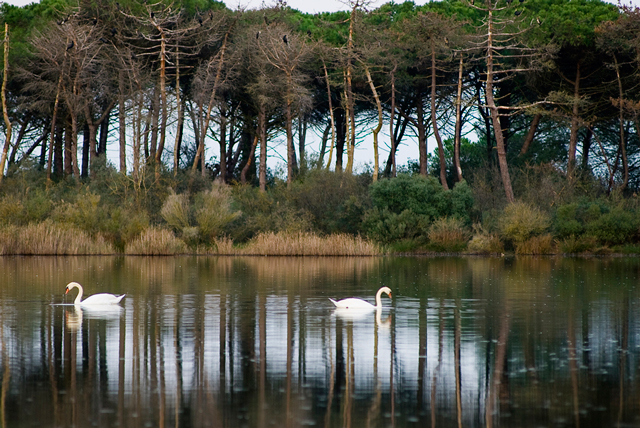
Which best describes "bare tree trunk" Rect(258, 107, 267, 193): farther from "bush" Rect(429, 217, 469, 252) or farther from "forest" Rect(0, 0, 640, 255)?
"bush" Rect(429, 217, 469, 252)

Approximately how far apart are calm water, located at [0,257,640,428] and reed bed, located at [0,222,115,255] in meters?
16.0

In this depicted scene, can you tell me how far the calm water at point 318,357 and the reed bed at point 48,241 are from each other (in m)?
16.0

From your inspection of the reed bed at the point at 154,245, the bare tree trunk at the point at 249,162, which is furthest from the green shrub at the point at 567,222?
the bare tree trunk at the point at 249,162

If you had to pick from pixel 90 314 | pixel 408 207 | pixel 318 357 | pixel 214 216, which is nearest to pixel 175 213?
pixel 214 216

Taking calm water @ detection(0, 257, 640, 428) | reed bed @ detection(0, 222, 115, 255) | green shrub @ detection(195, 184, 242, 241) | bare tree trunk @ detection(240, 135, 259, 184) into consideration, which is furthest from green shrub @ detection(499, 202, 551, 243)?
bare tree trunk @ detection(240, 135, 259, 184)

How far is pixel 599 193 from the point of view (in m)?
49.1

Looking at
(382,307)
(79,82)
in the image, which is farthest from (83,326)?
(79,82)

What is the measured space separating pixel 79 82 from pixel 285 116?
12548 millimetres

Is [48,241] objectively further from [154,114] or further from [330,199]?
[330,199]

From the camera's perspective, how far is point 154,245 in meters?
40.7

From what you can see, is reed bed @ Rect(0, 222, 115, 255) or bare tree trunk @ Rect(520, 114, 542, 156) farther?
bare tree trunk @ Rect(520, 114, 542, 156)

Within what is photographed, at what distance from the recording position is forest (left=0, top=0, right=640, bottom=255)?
42.4 meters

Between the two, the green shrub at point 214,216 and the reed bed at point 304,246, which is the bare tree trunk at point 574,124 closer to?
the reed bed at point 304,246

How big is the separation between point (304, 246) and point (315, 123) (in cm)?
2388
